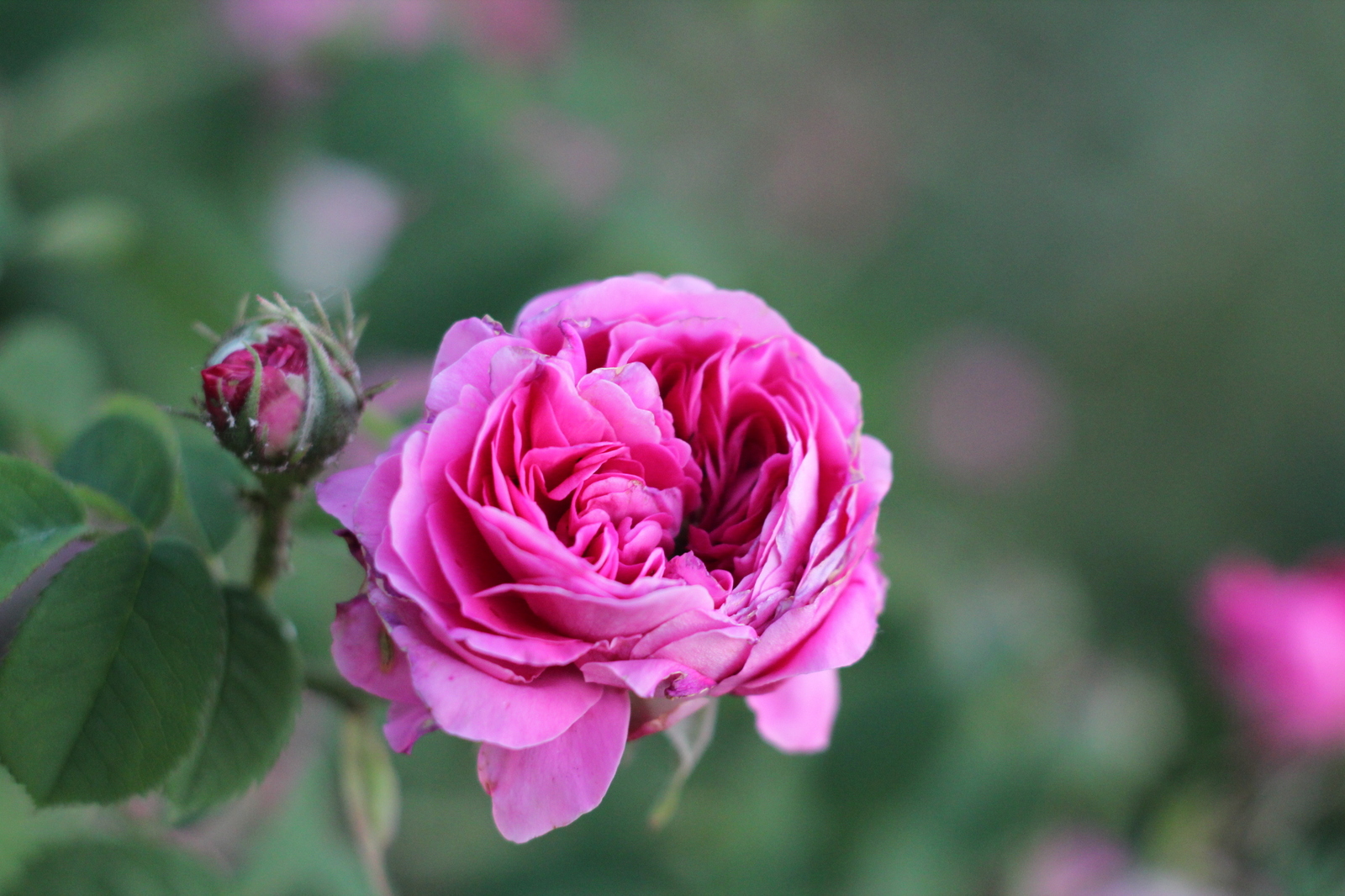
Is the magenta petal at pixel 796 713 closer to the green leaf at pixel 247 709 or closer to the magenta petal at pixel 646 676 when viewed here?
the magenta petal at pixel 646 676

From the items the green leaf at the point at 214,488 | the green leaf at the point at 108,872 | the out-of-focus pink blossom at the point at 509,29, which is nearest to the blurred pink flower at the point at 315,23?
the out-of-focus pink blossom at the point at 509,29

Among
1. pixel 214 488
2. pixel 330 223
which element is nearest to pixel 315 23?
pixel 330 223

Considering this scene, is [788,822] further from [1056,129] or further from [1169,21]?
[1169,21]

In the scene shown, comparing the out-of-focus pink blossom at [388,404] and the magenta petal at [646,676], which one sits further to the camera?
the out-of-focus pink blossom at [388,404]

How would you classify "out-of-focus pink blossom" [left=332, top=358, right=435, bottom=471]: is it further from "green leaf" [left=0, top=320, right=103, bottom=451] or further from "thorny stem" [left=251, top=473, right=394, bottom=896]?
"green leaf" [left=0, top=320, right=103, bottom=451]

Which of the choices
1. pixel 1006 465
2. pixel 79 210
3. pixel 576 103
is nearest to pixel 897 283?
pixel 1006 465

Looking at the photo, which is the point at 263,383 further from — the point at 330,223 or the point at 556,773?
the point at 330,223

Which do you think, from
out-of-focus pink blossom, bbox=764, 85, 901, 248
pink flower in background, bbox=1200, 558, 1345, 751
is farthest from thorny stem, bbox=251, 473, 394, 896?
out-of-focus pink blossom, bbox=764, 85, 901, 248
